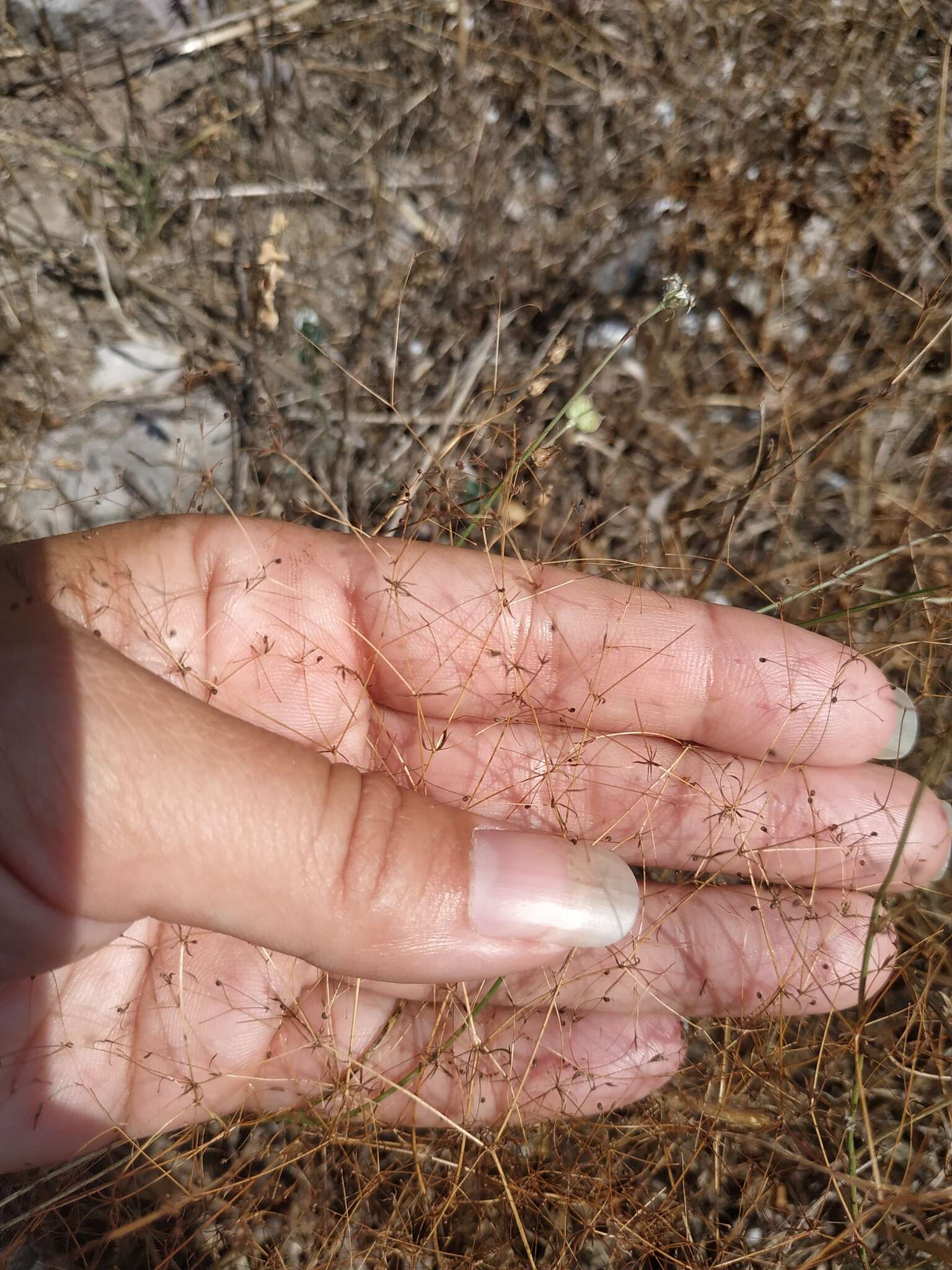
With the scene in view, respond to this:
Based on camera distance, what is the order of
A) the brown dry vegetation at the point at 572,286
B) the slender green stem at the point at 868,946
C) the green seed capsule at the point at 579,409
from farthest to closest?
A: the green seed capsule at the point at 579,409, the brown dry vegetation at the point at 572,286, the slender green stem at the point at 868,946

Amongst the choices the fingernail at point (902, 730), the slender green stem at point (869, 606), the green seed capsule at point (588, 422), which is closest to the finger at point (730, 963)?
the fingernail at point (902, 730)

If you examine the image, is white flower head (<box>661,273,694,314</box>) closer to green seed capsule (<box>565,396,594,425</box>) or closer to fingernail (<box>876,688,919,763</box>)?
green seed capsule (<box>565,396,594,425</box>)

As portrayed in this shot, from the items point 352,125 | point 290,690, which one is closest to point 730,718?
point 290,690

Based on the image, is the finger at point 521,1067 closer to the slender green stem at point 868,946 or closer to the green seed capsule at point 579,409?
the slender green stem at point 868,946

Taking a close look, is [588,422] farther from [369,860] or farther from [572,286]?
[369,860]

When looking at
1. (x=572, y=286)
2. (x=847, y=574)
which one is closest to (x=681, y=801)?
(x=847, y=574)

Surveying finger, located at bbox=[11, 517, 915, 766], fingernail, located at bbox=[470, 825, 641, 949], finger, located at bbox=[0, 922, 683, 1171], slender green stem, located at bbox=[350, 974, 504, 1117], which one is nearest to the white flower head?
finger, located at bbox=[11, 517, 915, 766]
